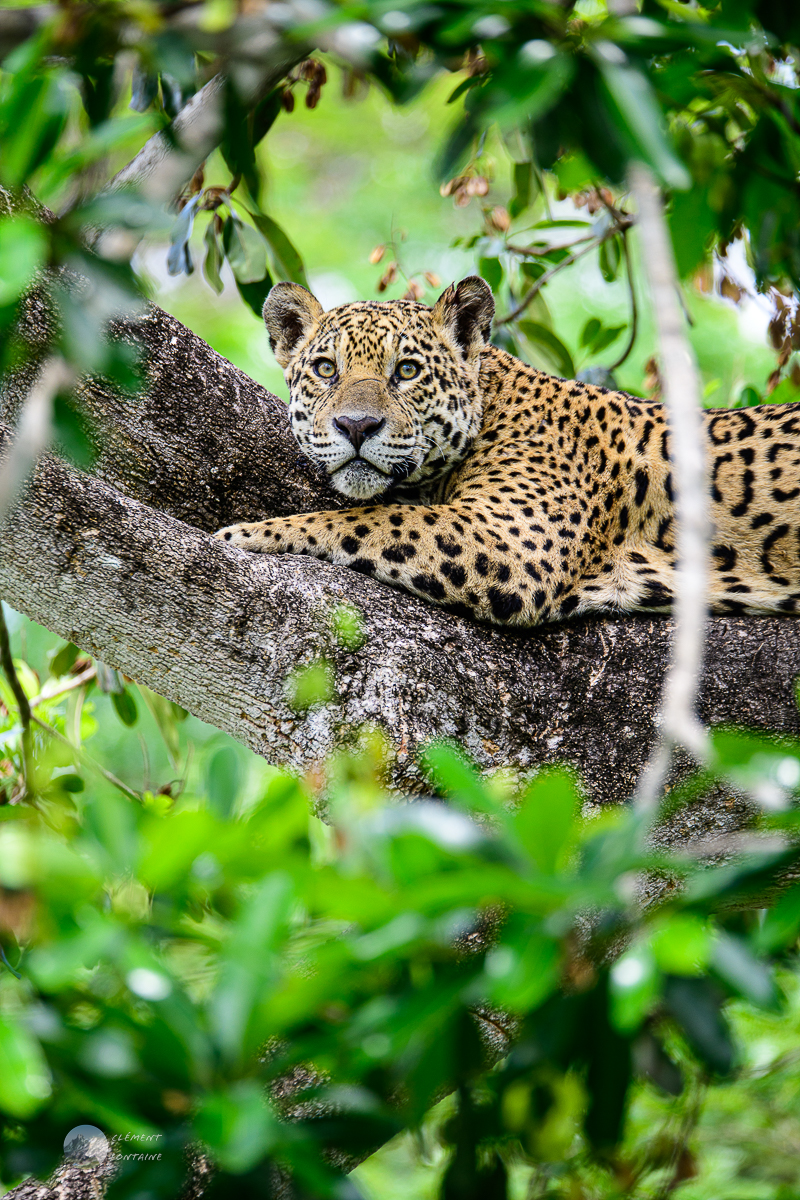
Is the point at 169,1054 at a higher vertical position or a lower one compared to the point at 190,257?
lower

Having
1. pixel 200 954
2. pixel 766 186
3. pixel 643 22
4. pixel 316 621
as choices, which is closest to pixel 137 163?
→ pixel 316 621

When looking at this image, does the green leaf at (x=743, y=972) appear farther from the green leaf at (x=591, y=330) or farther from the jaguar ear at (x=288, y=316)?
the green leaf at (x=591, y=330)

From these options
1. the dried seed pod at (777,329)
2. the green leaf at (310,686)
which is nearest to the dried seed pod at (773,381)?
the dried seed pod at (777,329)

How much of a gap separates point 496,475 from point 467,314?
0.99 metres

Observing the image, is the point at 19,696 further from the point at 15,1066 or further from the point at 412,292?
the point at 15,1066

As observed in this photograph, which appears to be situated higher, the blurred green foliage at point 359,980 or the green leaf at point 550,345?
the green leaf at point 550,345

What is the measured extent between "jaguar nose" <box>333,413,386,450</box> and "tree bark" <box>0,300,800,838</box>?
0.96 ft

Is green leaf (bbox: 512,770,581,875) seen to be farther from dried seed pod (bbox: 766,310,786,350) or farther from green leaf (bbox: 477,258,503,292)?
green leaf (bbox: 477,258,503,292)

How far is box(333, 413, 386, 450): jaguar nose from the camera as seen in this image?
4.75 m

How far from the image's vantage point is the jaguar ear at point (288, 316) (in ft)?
17.9

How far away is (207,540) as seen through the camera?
3.33 metres

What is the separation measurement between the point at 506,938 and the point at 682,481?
566 mm

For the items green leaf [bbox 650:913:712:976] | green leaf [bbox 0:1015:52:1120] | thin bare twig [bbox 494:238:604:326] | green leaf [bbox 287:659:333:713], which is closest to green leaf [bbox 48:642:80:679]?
green leaf [bbox 287:659:333:713]

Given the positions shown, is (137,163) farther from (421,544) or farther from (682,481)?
(682,481)
